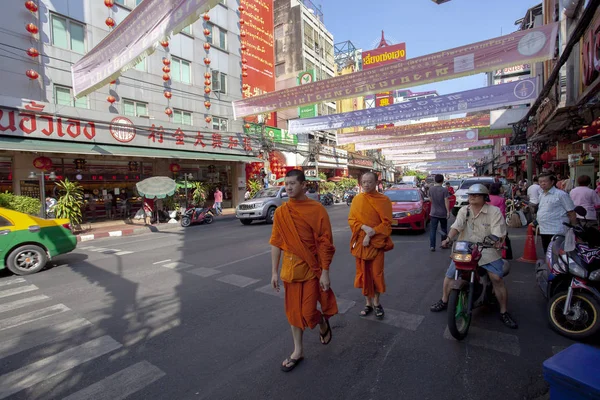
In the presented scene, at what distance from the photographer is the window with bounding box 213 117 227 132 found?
2098 centimetres

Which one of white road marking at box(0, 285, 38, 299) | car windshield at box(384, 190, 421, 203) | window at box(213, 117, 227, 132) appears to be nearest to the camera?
white road marking at box(0, 285, 38, 299)

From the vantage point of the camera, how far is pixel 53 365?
3.10 m

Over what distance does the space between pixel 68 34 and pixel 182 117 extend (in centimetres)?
635

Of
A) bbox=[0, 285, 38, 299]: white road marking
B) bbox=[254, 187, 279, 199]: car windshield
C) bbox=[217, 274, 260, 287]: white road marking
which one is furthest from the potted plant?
bbox=[217, 274, 260, 287]: white road marking

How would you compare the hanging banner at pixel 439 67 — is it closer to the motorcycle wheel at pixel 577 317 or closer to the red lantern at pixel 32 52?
the motorcycle wheel at pixel 577 317

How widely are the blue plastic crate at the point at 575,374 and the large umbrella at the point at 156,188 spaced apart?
554 inches

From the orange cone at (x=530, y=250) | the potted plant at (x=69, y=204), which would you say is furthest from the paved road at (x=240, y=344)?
the potted plant at (x=69, y=204)

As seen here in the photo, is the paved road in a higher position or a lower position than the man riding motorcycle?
lower

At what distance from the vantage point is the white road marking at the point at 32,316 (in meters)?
4.11

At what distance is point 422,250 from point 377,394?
5.55 metres

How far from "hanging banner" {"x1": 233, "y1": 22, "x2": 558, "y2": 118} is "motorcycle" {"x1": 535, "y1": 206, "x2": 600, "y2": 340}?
7.11 m

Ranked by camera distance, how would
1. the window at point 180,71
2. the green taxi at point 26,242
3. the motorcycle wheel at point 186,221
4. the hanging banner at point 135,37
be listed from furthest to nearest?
the window at point 180,71, the motorcycle wheel at point 186,221, the green taxi at point 26,242, the hanging banner at point 135,37

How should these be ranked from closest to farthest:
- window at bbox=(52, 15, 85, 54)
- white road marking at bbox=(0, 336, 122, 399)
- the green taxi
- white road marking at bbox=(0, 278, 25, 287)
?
white road marking at bbox=(0, 336, 122, 399) < white road marking at bbox=(0, 278, 25, 287) < the green taxi < window at bbox=(52, 15, 85, 54)

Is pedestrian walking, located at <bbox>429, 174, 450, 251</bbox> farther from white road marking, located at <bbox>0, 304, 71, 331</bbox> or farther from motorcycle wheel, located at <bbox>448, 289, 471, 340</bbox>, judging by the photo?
white road marking, located at <bbox>0, 304, 71, 331</bbox>
